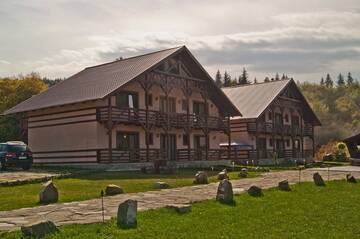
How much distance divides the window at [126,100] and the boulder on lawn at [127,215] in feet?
77.5

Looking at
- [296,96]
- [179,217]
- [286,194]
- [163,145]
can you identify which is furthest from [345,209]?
[296,96]

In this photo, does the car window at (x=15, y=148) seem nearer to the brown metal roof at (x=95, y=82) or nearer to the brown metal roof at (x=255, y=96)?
the brown metal roof at (x=95, y=82)

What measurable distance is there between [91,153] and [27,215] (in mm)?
20840

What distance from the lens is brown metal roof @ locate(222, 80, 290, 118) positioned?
47.0m

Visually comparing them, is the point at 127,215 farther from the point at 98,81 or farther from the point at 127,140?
the point at 98,81

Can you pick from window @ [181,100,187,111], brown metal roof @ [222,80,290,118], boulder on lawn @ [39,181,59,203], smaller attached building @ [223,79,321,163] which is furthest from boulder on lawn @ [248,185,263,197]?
brown metal roof @ [222,80,290,118]

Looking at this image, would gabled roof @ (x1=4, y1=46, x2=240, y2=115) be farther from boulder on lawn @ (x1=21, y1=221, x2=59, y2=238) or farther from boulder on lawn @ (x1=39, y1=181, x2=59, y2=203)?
boulder on lawn @ (x1=21, y1=221, x2=59, y2=238)

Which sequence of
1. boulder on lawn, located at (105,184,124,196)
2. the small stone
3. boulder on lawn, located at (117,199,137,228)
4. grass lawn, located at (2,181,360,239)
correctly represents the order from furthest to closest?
boulder on lawn, located at (105,184,124,196), the small stone, boulder on lawn, located at (117,199,137,228), grass lawn, located at (2,181,360,239)

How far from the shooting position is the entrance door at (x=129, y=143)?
33094mm

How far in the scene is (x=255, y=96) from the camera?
50.2 meters

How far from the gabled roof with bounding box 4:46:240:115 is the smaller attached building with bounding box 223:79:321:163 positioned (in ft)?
23.3

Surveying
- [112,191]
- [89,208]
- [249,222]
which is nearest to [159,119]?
[112,191]

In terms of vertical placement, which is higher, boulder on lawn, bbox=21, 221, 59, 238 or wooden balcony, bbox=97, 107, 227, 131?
wooden balcony, bbox=97, 107, 227, 131

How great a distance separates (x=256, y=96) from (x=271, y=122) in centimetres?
316
